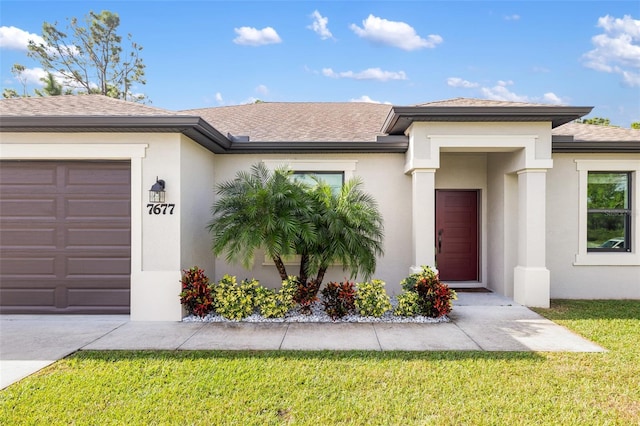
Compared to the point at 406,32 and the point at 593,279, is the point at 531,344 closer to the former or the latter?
the point at 593,279

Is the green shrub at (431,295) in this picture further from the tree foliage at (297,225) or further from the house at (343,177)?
the tree foliage at (297,225)

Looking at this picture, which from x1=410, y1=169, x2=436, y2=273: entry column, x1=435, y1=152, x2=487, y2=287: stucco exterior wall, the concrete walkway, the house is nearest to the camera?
→ the concrete walkway

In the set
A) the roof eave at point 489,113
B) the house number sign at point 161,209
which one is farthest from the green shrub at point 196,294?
the roof eave at point 489,113

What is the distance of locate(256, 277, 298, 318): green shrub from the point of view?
6.18 meters

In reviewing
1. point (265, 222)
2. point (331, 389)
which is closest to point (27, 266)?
point (265, 222)

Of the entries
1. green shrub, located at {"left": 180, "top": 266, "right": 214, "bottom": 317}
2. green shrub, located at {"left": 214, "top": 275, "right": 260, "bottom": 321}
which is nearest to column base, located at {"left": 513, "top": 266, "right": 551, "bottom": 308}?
green shrub, located at {"left": 214, "top": 275, "right": 260, "bottom": 321}

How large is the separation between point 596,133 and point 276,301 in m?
8.18

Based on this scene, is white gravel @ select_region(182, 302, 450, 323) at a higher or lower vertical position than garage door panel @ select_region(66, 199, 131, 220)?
lower

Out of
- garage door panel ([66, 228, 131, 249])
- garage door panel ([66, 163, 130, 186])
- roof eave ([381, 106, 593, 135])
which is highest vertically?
roof eave ([381, 106, 593, 135])

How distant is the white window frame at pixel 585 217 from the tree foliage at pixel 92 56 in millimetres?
27780

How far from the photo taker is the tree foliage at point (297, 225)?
605cm

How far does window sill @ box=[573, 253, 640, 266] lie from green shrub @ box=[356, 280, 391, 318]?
4.84 m

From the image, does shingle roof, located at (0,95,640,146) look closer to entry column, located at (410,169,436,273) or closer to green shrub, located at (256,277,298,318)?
entry column, located at (410,169,436,273)

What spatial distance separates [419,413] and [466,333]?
102 inches
